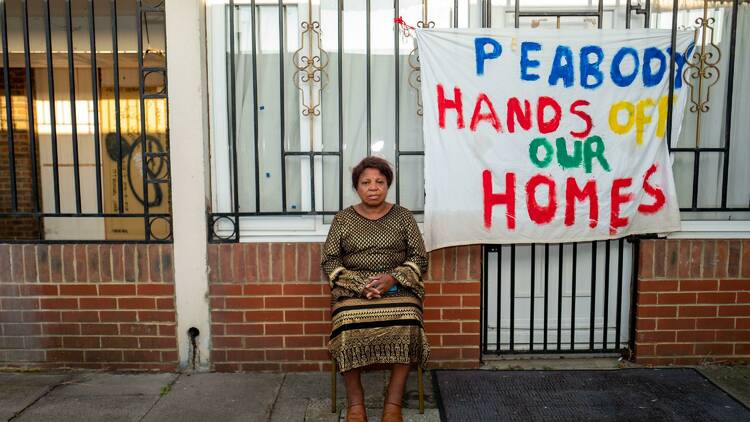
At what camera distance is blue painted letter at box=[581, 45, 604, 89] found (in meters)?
3.79

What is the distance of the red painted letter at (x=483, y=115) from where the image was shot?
378 centimetres

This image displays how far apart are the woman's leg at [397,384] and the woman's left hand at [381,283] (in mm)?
445

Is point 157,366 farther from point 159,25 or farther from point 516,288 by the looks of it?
point 159,25

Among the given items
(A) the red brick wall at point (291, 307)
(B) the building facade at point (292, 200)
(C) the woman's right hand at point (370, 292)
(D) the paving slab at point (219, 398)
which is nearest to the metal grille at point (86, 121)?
(B) the building facade at point (292, 200)

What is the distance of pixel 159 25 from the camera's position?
550 cm

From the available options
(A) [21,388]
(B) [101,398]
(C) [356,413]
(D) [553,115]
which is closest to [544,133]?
(D) [553,115]

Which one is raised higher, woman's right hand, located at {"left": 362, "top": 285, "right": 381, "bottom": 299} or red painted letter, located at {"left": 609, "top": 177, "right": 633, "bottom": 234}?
red painted letter, located at {"left": 609, "top": 177, "right": 633, "bottom": 234}

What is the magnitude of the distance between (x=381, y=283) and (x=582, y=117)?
1.77m

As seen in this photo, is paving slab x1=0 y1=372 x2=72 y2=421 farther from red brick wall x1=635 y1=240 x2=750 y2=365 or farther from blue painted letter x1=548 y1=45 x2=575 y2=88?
red brick wall x1=635 y1=240 x2=750 y2=365

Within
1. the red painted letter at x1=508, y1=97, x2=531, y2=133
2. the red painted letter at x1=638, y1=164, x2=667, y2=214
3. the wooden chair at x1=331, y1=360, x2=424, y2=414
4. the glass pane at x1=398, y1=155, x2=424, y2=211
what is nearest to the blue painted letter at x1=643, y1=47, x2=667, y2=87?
the red painted letter at x1=638, y1=164, x2=667, y2=214

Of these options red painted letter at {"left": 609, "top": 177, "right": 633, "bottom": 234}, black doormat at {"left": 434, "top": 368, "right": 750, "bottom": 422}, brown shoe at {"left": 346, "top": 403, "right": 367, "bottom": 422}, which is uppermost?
red painted letter at {"left": 609, "top": 177, "right": 633, "bottom": 234}

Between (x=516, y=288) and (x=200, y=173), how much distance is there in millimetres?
2431

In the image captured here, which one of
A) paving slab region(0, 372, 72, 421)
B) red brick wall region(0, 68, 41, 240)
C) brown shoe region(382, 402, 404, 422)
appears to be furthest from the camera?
red brick wall region(0, 68, 41, 240)

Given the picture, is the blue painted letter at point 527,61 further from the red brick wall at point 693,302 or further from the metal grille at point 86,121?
the metal grille at point 86,121
